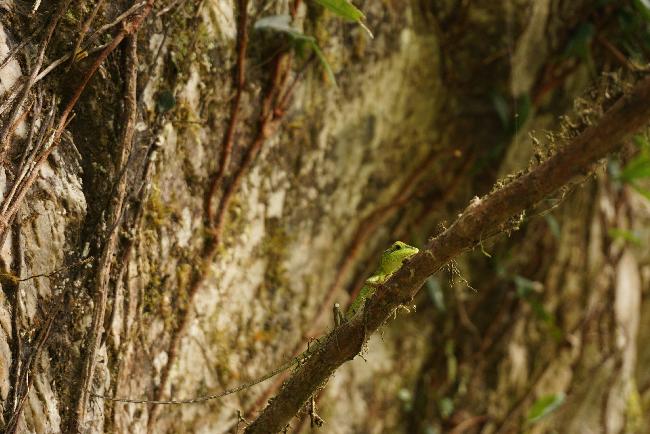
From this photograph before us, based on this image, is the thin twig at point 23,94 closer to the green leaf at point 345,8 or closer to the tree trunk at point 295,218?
the tree trunk at point 295,218

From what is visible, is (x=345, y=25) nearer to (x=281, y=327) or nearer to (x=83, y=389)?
(x=281, y=327)

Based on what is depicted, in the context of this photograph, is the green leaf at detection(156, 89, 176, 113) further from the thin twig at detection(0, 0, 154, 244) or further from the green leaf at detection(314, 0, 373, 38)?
the green leaf at detection(314, 0, 373, 38)

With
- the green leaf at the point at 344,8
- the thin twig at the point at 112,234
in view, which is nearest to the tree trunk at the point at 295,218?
the thin twig at the point at 112,234

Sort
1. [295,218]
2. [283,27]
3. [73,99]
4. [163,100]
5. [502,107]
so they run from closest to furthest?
[73,99] → [163,100] → [283,27] → [295,218] → [502,107]

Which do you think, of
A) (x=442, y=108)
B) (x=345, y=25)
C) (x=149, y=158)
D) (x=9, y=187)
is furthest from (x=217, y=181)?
(x=442, y=108)

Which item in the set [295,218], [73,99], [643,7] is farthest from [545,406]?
[73,99]

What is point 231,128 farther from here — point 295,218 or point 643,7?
point 643,7
